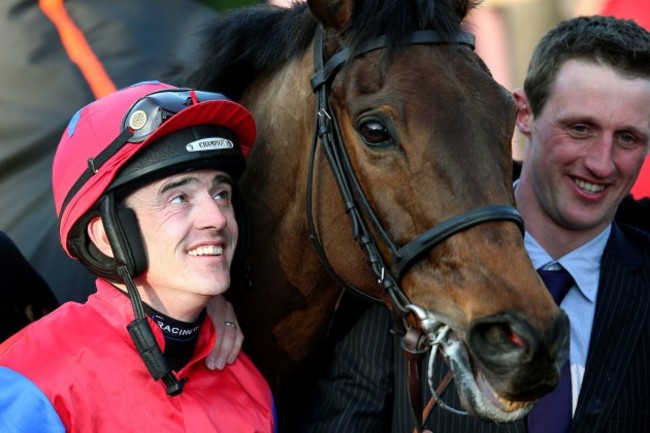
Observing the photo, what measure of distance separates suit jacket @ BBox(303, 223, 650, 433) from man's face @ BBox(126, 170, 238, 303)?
2.25 feet

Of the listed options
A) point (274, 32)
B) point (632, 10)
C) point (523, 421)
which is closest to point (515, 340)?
point (523, 421)

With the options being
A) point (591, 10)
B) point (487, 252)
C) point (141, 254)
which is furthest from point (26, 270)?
point (591, 10)

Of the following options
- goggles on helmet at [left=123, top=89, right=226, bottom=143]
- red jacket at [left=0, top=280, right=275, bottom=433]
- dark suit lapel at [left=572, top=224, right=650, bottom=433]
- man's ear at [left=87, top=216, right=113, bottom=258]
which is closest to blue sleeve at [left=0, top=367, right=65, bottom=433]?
red jacket at [left=0, top=280, right=275, bottom=433]

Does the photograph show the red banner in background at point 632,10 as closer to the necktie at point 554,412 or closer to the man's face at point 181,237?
the necktie at point 554,412

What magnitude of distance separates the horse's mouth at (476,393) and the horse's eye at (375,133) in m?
0.53

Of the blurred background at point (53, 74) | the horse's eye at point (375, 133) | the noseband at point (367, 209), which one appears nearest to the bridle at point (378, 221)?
the noseband at point (367, 209)

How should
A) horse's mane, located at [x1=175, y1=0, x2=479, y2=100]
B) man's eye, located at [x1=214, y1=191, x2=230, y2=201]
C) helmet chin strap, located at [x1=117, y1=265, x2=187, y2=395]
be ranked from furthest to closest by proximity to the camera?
man's eye, located at [x1=214, y1=191, x2=230, y2=201], horse's mane, located at [x1=175, y1=0, x2=479, y2=100], helmet chin strap, located at [x1=117, y1=265, x2=187, y2=395]

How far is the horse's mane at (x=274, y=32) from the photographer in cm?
242

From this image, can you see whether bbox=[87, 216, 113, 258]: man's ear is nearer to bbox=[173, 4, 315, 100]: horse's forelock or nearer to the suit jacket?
bbox=[173, 4, 315, 100]: horse's forelock

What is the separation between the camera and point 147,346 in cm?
232

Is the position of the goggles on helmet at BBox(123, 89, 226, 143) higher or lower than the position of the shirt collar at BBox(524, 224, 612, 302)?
higher

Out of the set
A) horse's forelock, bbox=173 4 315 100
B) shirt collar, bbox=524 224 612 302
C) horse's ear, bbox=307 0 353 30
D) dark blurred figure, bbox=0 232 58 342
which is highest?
horse's ear, bbox=307 0 353 30

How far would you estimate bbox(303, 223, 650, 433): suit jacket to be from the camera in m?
2.82

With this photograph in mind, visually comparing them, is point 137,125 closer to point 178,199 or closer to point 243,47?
point 178,199
